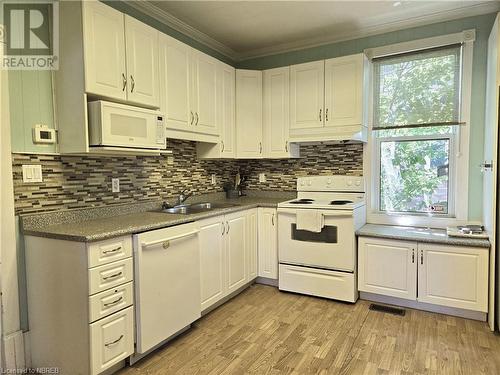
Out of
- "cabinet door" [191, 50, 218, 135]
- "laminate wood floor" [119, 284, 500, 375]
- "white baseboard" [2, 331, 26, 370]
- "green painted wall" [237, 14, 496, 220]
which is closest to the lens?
"white baseboard" [2, 331, 26, 370]

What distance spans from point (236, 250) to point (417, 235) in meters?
1.62

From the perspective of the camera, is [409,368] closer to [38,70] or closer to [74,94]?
[74,94]

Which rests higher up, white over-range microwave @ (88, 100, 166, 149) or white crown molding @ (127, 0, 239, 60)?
white crown molding @ (127, 0, 239, 60)

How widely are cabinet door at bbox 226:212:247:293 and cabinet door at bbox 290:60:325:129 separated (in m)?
1.19

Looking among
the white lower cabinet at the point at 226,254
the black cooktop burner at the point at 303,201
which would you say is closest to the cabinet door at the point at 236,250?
the white lower cabinet at the point at 226,254

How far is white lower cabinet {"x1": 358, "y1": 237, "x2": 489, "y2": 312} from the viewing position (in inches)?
101

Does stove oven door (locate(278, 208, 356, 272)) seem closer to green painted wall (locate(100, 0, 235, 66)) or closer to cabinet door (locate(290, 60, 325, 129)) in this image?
cabinet door (locate(290, 60, 325, 129))

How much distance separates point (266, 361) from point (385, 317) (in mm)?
1194

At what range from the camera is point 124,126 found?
7.13 feet

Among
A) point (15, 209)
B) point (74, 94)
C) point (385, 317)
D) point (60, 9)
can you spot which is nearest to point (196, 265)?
point (15, 209)

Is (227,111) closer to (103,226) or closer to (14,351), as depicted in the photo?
(103,226)

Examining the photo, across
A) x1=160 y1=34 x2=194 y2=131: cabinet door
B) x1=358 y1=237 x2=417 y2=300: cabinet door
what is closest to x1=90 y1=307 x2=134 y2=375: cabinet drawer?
x1=160 y1=34 x2=194 y2=131: cabinet door

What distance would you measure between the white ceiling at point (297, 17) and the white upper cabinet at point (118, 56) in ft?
2.10

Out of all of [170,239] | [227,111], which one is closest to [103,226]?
[170,239]
